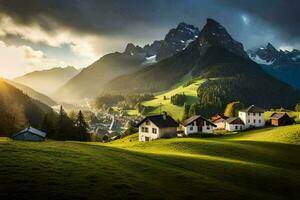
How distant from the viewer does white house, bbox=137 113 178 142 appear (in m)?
121

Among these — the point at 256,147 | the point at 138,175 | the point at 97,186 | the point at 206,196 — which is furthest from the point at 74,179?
the point at 256,147

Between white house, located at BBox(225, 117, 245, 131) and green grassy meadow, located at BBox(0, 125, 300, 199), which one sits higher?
white house, located at BBox(225, 117, 245, 131)

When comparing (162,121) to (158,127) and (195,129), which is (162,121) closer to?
(158,127)

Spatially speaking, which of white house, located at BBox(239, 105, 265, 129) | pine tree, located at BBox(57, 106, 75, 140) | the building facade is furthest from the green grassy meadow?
pine tree, located at BBox(57, 106, 75, 140)

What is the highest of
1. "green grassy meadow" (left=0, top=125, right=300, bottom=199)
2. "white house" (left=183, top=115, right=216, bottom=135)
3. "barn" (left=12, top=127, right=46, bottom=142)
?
"white house" (left=183, top=115, right=216, bottom=135)

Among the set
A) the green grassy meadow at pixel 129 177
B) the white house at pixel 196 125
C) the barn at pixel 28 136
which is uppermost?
the white house at pixel 196 125

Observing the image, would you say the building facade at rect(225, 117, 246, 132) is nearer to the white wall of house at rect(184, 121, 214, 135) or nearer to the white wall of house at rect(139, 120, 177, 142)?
the white wall of house at rect(184, 121, 214, 135)

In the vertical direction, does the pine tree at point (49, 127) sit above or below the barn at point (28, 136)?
above

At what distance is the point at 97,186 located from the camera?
36.0 m

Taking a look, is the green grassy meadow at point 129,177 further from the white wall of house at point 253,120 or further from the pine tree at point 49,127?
the pine tree at point 49,127

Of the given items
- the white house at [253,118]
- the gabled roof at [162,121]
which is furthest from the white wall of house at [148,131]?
the white house at [253,118]

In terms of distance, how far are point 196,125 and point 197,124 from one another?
1.75 ft

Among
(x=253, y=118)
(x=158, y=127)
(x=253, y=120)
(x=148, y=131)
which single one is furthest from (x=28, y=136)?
(x=253, y=120)

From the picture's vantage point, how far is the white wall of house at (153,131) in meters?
121
